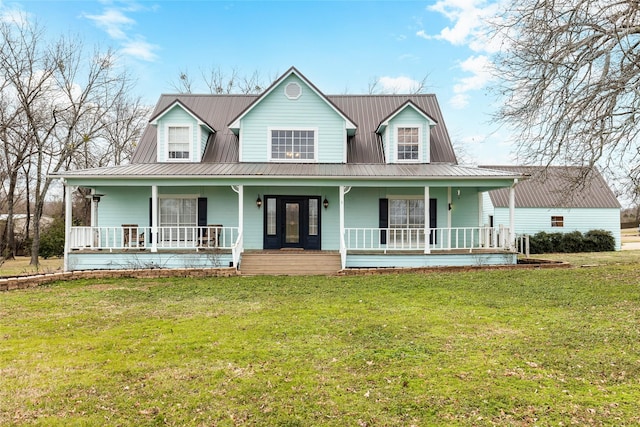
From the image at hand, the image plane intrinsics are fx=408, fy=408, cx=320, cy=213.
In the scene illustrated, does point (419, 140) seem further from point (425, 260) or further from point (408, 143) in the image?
point (425, 260)

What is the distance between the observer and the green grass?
393cm

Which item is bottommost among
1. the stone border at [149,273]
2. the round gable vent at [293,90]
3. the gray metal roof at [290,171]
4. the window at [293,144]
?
the stone border at [149,273]

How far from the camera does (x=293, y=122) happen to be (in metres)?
16.2

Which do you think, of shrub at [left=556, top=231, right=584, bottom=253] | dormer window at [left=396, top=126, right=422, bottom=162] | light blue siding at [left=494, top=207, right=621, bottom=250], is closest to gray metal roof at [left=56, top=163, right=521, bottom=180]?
dormer window at [left=396, top=126, right=422, bottom=162]

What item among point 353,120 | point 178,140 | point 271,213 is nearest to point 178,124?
point 178,140

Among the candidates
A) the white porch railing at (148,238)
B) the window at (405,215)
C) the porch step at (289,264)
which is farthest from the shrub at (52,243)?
the window at (405,215)

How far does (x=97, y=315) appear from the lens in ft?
25.3

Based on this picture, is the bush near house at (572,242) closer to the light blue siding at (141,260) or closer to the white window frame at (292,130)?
the white window frame at (292,130)

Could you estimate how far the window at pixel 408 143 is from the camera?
1642cm

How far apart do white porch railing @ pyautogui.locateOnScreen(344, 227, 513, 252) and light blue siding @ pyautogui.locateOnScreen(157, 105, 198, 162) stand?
687cm

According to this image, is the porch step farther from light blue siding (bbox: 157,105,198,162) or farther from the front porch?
light blue siding (bbox: 157,105,198,162)

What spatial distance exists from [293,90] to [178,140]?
5028 millimetres

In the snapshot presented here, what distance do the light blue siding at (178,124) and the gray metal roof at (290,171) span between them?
1.87ft

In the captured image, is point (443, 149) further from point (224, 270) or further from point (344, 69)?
point (344, 69)
